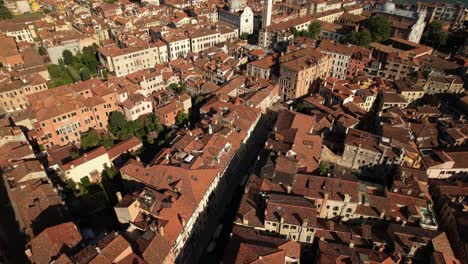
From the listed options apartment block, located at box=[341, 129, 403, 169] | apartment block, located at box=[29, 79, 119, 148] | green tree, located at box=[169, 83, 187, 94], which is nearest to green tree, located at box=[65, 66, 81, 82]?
apartment block, located at box=[29, 79, 119, 148]

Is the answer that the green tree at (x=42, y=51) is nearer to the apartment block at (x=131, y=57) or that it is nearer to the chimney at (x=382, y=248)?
the apartment block at (x=131, y=57)

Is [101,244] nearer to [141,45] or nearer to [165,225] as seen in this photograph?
[165,225]

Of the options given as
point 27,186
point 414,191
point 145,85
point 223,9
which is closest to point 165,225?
point 27,186

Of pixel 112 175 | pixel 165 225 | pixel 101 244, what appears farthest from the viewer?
pixel 112 175

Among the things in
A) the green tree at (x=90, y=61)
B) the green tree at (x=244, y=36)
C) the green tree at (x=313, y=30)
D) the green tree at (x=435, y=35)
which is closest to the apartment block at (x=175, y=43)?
the green tree at (x=90, y=61)

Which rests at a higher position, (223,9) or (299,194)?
(223,9)

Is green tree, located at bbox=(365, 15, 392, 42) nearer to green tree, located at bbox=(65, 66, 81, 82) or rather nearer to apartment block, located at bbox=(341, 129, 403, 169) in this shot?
apartment block, located at bbox=(341, 129, 403, 169)

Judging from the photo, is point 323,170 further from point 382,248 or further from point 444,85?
point 444,85

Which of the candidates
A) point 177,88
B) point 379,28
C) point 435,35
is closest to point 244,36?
point 177,88
